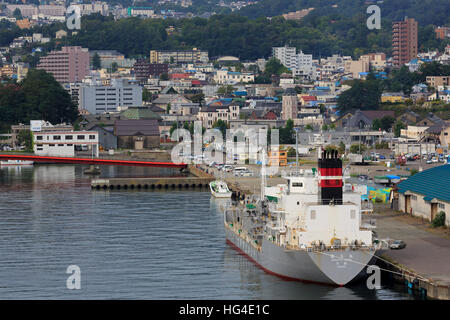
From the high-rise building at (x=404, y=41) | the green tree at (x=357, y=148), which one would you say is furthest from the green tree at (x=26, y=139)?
the high-rise building at (x=404, y=41)

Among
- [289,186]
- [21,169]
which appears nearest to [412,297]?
[289,186]

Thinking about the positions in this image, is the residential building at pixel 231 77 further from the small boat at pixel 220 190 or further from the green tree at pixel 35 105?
the small boat at pixel 220 190

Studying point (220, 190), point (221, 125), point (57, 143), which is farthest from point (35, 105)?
point (220, 190)

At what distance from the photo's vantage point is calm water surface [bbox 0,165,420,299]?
34.2 meters

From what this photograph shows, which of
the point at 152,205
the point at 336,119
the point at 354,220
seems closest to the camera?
the point at 354,220

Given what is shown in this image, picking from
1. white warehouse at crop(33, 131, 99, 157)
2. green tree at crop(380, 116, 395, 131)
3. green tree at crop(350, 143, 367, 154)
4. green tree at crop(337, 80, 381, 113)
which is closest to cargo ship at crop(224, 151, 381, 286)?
green tree at crop(350, 143, 367, 154)

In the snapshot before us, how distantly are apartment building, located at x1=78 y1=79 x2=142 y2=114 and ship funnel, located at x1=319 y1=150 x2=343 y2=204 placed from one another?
10830 centimetres

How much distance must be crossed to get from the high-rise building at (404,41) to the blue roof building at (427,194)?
140m

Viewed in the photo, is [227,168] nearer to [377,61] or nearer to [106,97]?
[106,97]

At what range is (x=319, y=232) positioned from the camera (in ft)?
114

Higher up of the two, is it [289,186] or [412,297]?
[289,186]

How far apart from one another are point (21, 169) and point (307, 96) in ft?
211

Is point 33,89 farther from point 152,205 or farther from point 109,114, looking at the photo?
point 152,205

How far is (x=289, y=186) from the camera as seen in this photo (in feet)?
123
